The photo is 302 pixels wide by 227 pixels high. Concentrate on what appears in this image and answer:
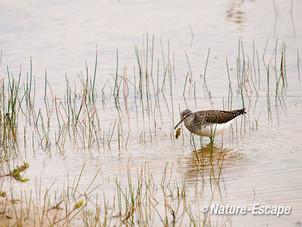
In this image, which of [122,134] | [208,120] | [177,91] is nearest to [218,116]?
[208,120]

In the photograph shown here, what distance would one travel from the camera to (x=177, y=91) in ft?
39.1

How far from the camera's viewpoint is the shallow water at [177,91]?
24.9 feet

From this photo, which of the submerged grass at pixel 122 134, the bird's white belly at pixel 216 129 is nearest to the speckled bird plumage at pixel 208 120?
the bird's white belly at pixel 216 129

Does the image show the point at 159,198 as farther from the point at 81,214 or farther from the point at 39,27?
the point at 39,27

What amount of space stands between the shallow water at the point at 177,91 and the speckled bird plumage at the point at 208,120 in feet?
0.88

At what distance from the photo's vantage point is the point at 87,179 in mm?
7691

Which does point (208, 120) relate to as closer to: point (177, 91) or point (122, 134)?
point (122, 134)

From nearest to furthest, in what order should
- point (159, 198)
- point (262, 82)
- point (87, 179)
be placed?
point (159, 198)
point (87, 179)
point (262, 82)

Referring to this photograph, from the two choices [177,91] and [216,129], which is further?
[177,91]

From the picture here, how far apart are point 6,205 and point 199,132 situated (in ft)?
13.2

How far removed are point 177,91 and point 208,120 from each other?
2.36 meters

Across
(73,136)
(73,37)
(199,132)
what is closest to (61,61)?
(73,37)

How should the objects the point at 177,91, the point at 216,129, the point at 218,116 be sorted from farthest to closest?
the point at 177,91, the point at 218,116, the point at 216,129

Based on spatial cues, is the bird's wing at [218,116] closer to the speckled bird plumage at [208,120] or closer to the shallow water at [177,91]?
the speckled bird plumage at [208,120]
